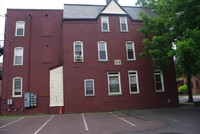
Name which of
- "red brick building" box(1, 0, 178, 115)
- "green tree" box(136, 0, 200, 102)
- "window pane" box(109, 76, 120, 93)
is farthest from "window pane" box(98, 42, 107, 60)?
"green tree" box(136, 0, 200, 102)

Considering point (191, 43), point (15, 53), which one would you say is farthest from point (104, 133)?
point (15, 53)

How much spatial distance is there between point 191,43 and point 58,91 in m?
12.4

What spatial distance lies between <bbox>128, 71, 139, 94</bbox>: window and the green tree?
11.0 feet

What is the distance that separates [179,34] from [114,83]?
7.51 meters

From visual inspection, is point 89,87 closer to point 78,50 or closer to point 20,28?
point 78,50

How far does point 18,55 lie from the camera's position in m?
20.8

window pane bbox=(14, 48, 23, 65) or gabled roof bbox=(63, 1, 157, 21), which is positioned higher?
gabled roof bbox=(63, 1, 157, 21)

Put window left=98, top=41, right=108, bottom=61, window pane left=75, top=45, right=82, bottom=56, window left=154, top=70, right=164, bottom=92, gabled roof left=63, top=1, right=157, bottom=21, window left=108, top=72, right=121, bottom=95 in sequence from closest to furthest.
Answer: window left=108, top=72, right=121, bottom=95 → window pane left=75, top=45, right=82, bottom=56 → window left=98, top=41, right=108, bottom=61 → window left=154, top=70, right=164, bottom=92 → gabled roof left=63, top=1, right=157, bottom=21

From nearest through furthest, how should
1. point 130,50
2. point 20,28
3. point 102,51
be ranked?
point 102,51 < point 130,50 < point 20,28

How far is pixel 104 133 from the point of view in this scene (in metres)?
8.92

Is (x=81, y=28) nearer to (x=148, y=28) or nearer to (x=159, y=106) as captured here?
(x=148, y=28)

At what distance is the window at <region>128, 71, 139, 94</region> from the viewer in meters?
19.6

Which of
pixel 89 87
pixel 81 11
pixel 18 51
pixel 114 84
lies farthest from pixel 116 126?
pixel 18 51

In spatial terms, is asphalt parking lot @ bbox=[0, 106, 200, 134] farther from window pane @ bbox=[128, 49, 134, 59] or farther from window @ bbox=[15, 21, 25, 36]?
window @ bbox=[15, 21, 25, 36]
